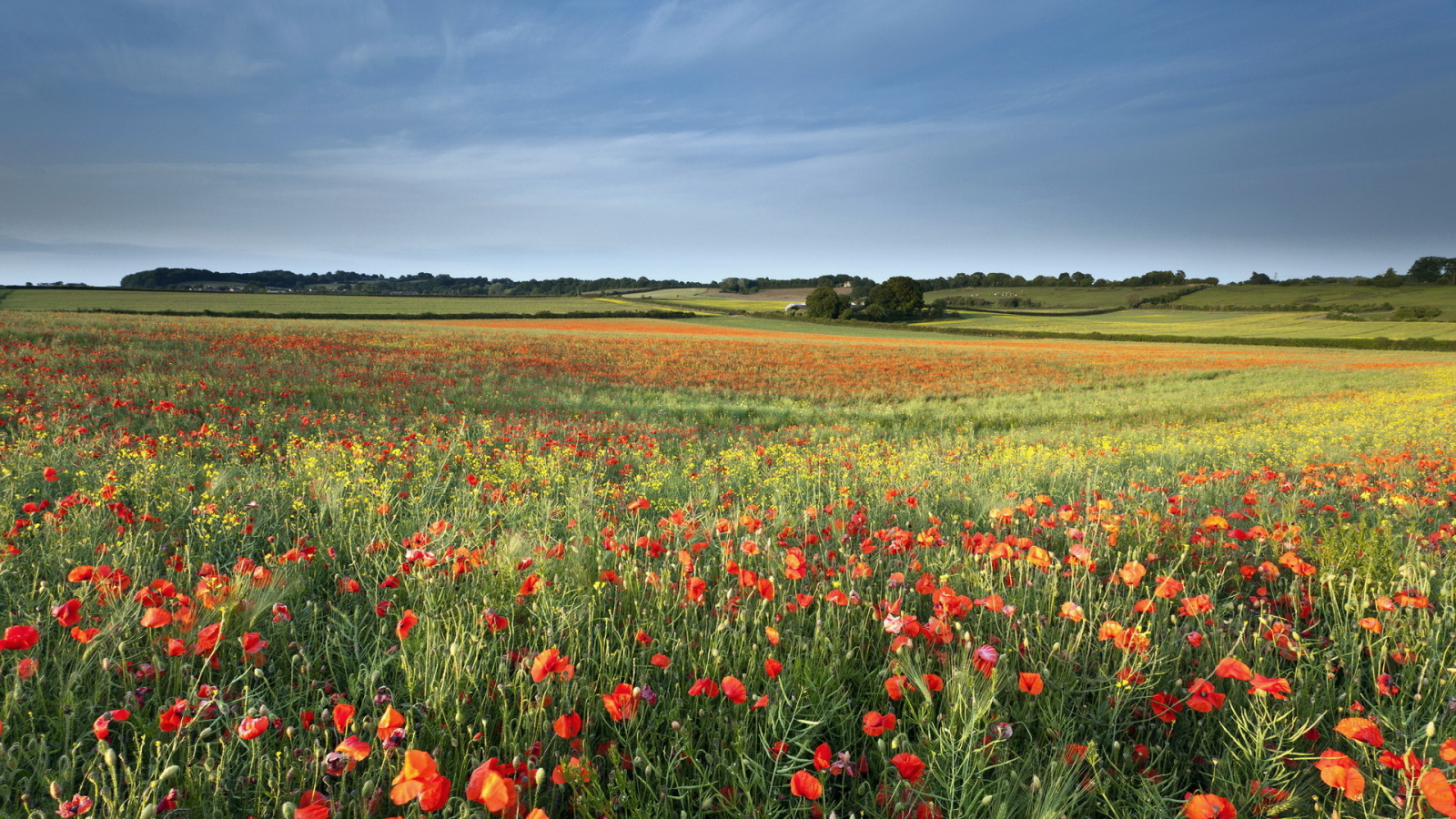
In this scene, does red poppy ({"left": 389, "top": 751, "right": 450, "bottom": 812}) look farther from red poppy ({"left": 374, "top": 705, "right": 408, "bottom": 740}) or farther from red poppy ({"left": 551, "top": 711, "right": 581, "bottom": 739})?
red poppy ({"left": 551, "top": 711, "right": 581, "bottom": 739})

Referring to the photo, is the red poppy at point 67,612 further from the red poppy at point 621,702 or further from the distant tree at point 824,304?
the distant tree at point 824,304

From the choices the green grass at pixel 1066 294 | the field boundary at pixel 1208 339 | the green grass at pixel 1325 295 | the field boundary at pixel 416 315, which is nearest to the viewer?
the field boundary at pixel 416 315

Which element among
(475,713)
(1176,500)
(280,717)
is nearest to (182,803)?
(280,717)

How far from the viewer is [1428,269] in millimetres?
101000

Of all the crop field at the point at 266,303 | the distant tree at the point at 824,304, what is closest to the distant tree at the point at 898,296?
the distant tree at the point at 824,304

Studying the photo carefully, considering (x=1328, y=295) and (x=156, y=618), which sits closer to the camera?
(x=156, y=618)

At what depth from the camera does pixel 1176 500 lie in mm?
4648

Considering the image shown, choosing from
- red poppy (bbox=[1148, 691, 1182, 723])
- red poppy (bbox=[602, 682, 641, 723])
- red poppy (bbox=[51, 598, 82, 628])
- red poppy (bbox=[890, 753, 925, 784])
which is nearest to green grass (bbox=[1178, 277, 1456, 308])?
red poppy (bbox=[1148, 691, 1182, 723])

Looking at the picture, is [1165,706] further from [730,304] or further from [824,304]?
[730,304]

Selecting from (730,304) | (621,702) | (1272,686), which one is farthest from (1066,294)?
(621,702)

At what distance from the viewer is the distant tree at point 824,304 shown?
85625mm

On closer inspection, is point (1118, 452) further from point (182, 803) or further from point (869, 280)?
point (869, 280)

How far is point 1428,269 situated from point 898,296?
291 feet

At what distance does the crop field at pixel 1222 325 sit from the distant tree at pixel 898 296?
6.25 m
